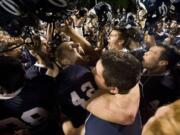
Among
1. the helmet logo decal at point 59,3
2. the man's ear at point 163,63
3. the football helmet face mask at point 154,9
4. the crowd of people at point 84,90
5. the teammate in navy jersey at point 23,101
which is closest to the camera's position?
the crowd of people at point 84,90

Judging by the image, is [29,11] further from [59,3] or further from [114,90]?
[114,90]

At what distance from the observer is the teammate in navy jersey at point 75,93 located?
2.60 m

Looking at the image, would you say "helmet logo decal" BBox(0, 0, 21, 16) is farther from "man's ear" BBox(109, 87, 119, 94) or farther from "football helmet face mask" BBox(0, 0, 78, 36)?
"man's ear" BBox(109, 87, 119, 94)

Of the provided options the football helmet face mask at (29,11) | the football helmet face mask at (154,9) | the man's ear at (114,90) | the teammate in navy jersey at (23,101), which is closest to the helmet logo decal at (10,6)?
the football helmet face mask at (29,11)

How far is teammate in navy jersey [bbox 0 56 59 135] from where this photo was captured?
2363 mm

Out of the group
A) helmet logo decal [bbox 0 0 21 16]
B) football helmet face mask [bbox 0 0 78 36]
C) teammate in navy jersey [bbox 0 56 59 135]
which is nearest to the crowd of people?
teammate in navy jersey [bbox 0 56 59 135]

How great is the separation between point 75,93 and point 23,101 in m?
0.34

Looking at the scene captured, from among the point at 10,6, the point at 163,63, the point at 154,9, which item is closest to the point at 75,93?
the point at 10,6

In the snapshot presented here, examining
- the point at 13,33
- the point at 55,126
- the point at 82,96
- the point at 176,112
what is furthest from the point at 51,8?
the point at 176,112

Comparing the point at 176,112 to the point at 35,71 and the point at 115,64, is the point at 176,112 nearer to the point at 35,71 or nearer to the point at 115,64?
the point at 115,64

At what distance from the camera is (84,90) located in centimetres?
263

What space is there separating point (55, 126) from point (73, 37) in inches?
40.5

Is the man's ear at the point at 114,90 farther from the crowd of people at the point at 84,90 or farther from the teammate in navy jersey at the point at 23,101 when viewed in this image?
the teammate in navy jersey at the point at 23,101

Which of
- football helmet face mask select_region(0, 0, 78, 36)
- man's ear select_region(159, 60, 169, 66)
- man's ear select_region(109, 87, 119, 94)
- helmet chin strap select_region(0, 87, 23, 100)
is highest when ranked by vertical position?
football helmet face mask select_region(0, 0, 78, 36)
